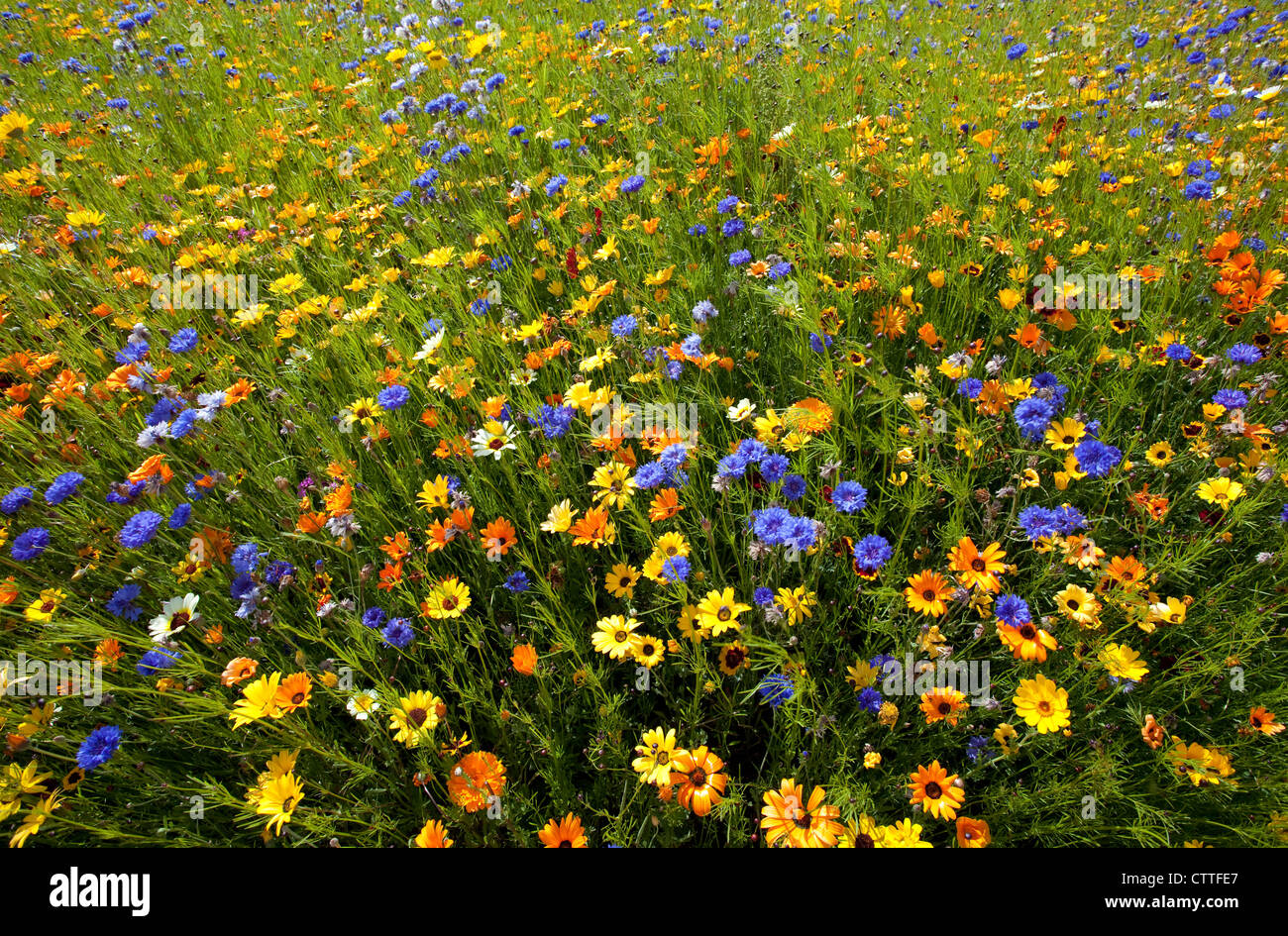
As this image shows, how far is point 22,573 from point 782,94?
3.64 meters

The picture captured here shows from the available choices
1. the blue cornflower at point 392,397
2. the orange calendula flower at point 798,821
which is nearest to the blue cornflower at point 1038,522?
the orange calendula flower at point 798,821

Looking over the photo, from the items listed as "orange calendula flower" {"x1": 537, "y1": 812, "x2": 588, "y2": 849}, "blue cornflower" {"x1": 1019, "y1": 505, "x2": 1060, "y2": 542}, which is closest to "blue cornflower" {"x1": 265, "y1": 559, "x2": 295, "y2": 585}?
"orange calendula flower" {"x1": 537, "y1": 812, "x2": 588, "y2": 849}

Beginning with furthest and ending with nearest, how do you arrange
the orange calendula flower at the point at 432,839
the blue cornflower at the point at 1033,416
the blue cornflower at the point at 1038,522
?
the blue cornflower at the point at 1033,416, the blue cornflower at the point at 1038,522, the orange calendula flower at the point at 432,839

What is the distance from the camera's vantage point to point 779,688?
4.07 feet

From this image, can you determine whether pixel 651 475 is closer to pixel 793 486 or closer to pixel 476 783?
pixel 793 486

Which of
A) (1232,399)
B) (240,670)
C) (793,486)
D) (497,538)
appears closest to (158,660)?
(240,670)

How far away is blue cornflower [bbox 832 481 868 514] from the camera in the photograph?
133cm

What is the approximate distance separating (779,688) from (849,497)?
457mm

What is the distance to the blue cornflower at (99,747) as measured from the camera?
128cm

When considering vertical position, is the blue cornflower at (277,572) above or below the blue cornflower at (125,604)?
above

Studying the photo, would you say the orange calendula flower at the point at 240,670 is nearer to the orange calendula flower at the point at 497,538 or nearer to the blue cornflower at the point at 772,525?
the orange calendula flower at the point at 497,538

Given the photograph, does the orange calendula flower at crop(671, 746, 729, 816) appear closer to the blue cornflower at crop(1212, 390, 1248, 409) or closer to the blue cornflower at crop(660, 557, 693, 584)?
the blue cornflower at crop(660, 557, 693, 584)
